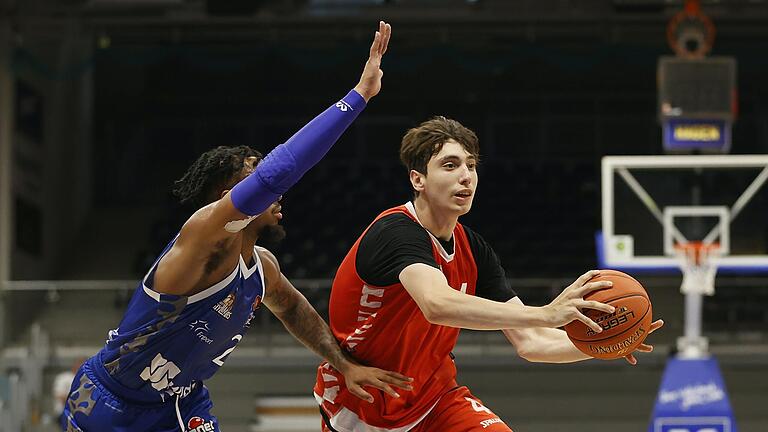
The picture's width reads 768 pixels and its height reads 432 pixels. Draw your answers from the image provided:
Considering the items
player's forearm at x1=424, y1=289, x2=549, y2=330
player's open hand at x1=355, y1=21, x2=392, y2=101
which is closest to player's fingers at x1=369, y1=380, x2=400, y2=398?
player's forearm at x1=424, y1=289, x2=549, y2=330

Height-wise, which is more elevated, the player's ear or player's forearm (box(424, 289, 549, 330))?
the player's ear

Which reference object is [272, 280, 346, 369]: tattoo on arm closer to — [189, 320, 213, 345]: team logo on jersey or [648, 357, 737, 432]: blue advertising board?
[189, 320, 213, 345]: team logo on jersey

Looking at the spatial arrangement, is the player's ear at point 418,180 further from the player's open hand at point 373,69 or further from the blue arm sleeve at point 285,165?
the blue arm sleeve at point 285,165

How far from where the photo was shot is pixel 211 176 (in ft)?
13.8

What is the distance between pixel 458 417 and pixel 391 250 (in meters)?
0.73

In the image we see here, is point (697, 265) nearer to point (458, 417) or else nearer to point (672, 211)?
point (672, 211)

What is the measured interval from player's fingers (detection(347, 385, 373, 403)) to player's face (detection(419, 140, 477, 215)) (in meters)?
0.75

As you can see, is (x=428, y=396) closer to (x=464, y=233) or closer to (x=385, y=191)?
(x=464, y=233)

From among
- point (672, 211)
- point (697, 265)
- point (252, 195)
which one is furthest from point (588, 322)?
point (672, 211)

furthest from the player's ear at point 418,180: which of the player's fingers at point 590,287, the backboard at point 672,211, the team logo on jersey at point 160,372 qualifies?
the backboard at point 672,211

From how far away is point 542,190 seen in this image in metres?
16.6

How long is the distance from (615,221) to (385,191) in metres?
6.35

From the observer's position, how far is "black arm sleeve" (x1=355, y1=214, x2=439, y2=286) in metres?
4.07

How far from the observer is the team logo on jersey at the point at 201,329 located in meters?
4.07
